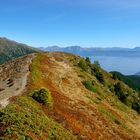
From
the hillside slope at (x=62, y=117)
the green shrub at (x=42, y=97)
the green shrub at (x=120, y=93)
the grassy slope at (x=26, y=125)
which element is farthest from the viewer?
the green shrub at (x=120, y=93)

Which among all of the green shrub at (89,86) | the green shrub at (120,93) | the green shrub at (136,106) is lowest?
the green shrub at (136,106)

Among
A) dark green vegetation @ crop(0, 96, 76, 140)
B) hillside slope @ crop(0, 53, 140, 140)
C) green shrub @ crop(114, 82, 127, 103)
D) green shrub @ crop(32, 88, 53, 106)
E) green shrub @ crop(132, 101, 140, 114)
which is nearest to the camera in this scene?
dark green vegetation @ crop(0, 96, 76, 140)

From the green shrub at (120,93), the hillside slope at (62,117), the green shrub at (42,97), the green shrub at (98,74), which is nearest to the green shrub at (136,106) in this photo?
the green shrub at (120,93)

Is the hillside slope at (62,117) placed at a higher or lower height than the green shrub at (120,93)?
higher

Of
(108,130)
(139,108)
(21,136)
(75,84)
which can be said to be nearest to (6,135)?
(21,136)

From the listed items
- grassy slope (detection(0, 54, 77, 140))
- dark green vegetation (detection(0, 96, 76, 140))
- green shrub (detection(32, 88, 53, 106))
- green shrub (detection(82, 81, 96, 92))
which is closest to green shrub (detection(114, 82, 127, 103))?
green shrub (detection(82, 81, 96, 92))

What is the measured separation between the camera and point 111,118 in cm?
4747

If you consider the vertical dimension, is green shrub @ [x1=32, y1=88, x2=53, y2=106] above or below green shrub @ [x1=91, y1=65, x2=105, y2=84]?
above

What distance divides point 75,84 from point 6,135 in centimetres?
3846

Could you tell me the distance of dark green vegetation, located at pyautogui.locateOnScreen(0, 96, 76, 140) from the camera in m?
24.2

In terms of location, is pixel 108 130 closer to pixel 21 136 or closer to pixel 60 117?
pixel 60 117

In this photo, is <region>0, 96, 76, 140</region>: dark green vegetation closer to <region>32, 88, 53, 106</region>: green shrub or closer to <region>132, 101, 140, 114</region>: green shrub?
<region>32, 88, 53, 106</region>: green shrub

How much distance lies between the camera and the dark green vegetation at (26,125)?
79.5 feet

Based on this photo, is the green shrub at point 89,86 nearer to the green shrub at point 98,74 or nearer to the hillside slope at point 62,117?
the hillside slope at point 62,117
